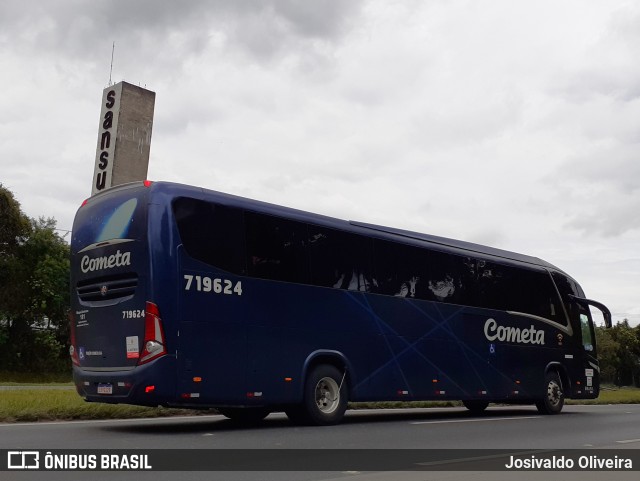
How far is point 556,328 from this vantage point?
19984 mm

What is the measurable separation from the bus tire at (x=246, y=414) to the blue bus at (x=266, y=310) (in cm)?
4

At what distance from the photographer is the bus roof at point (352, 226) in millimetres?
12211

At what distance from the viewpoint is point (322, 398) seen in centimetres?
1378

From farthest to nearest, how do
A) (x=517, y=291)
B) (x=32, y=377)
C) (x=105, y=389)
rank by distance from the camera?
(x=32, y=377)
(x=517, y=291)
(x=105, y=389)

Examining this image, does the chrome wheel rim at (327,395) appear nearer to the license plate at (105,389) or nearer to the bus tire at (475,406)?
the license plate at (105,389)

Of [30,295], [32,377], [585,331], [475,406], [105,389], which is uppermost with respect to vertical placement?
[30,295]

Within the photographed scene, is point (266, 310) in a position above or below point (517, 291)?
below

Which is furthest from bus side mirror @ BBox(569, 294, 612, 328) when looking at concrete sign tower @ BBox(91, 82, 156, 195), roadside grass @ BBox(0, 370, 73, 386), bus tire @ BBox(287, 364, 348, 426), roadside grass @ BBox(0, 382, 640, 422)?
roadside grass @ BBox(0, 370, 73, 386)

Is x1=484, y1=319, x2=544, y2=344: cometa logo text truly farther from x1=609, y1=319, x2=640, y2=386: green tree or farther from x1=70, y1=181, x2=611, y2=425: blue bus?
x1=609, y1=319, x2=640, y2=386: green tree

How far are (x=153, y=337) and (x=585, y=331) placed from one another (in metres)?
13.1

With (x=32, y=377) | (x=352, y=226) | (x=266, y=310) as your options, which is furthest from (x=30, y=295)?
(x=266, y=310)

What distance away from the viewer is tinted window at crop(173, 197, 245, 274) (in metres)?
11.9

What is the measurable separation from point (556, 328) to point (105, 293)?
11833mm

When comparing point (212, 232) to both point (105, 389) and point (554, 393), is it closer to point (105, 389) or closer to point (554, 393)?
point (105, 389)
